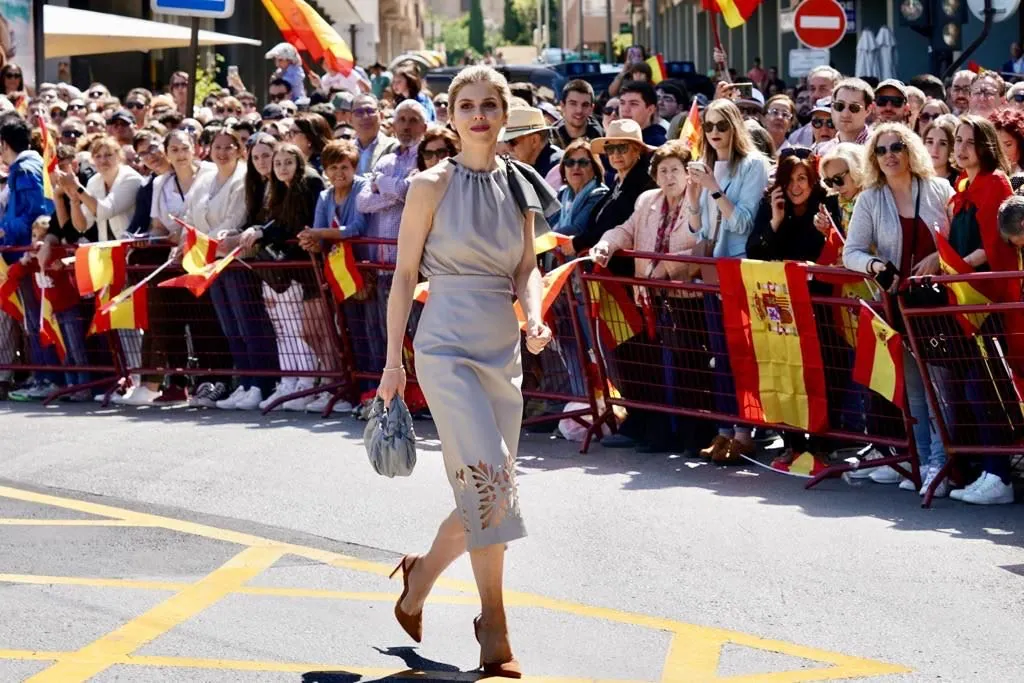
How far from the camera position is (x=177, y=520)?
908cm

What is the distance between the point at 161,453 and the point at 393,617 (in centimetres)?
406

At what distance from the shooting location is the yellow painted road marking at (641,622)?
252 inches

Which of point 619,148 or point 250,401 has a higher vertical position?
point 619,148

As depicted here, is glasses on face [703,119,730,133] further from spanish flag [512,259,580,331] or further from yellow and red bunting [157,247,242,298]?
yellow and red bunting [157,247,242,298]

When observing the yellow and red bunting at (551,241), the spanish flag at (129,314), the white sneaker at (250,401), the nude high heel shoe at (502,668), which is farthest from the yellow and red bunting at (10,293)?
the nude high heel shoe at (502,668)

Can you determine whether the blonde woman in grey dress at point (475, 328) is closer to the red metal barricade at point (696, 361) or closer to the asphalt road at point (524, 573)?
the asphalt road at point (524, 573)

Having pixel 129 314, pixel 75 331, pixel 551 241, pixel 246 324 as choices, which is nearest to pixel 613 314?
pixel 551 241

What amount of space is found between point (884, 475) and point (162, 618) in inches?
163

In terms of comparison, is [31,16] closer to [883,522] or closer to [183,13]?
[183,13]

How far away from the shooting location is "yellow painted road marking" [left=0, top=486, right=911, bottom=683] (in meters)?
6.40

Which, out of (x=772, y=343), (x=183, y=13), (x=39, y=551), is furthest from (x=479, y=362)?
(x=183, y=13)

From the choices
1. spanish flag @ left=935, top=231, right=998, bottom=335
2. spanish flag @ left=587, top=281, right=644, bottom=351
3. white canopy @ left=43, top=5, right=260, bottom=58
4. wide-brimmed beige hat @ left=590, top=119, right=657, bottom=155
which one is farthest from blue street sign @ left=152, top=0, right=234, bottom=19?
white canopy @ left=43, top=5, right=260, bottom=58

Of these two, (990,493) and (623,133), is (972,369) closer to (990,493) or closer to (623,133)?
(990,493)

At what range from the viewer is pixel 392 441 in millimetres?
6484
